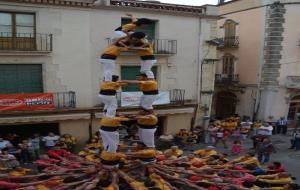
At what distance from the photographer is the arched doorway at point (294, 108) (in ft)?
90.2

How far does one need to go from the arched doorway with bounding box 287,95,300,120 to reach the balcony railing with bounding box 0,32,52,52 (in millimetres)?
17681

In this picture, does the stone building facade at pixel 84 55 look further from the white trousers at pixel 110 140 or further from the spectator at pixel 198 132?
the white trousers at pixel 110 140

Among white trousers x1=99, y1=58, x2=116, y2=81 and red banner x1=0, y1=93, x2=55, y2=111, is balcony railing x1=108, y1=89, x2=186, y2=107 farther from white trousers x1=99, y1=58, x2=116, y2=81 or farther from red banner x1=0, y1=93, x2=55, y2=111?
white trousers x1=99, y1=58, x2=116, y2=81

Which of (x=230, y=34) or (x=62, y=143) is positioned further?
(x=230, y=34)

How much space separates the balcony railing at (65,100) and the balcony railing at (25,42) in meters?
2.47

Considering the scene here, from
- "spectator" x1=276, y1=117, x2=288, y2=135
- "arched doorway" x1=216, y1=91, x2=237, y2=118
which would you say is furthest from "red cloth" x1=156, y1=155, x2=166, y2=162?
"arched doorway" x1=216, y1=91, x2=237, y2=118

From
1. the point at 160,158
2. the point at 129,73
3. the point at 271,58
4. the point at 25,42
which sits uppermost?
the point at 25,42

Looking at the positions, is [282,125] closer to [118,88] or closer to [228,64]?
[228,64]

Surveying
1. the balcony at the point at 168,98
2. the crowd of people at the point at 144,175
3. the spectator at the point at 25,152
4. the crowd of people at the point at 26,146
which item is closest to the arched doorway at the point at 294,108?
the balcony at the point at 168,98

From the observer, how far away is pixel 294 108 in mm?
27844

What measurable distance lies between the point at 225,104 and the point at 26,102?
17.6 metres

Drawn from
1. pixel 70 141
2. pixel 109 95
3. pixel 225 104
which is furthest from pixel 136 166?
pixel 225 104

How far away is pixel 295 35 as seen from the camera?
85.8 ft

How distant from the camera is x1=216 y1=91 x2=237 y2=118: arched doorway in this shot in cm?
3075
